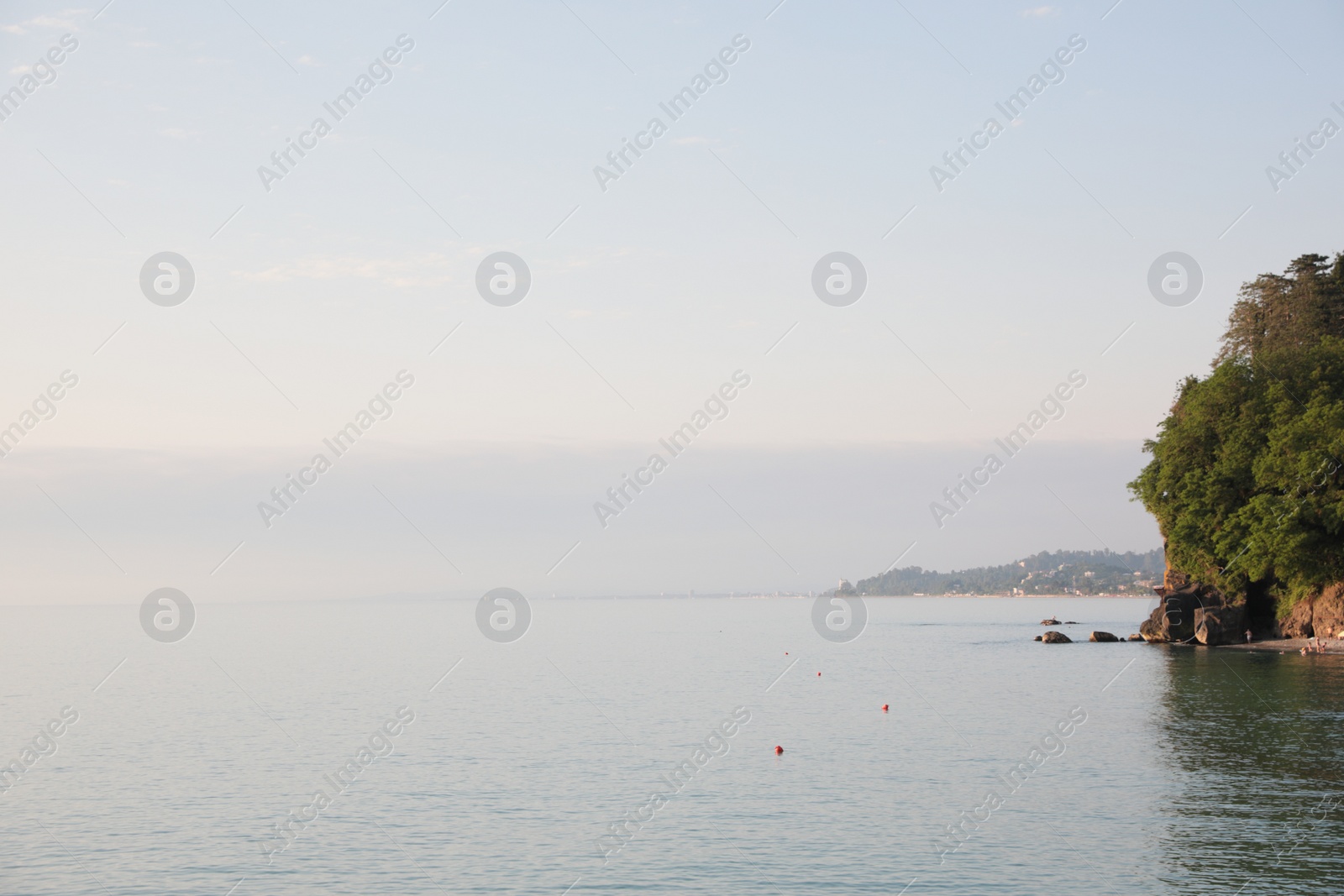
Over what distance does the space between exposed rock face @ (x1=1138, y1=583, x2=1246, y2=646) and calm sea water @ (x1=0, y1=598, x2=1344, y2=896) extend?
13921 millimetres

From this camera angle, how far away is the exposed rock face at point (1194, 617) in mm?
98000

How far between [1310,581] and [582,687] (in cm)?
5900

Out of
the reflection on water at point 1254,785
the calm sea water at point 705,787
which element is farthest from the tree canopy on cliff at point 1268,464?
the reflection on water at point 1254,785

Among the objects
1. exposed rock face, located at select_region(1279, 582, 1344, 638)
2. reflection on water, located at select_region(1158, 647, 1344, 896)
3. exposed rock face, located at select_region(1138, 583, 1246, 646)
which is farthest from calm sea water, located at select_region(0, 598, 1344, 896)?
exposed rock face, located at select_region(1138, 583, 1246, 646)

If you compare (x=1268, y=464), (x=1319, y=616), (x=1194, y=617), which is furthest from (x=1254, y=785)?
(x=1194, y=617)

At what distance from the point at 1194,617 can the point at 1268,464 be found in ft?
77.9

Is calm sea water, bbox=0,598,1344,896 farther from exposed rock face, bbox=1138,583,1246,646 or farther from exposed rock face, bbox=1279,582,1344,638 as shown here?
exposed rock face, bbox=1138,583,1246,646

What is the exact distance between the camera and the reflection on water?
2720 centimetres

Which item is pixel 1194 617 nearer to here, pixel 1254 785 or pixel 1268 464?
pixel 1268 464

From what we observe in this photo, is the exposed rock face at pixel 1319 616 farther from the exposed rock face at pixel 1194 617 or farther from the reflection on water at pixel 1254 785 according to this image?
the reflection on water at pixel 1254 785

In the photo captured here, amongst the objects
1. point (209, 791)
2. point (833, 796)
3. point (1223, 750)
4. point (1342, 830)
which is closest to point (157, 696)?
point (209, 791)

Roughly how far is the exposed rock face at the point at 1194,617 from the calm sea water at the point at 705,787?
13.9 meters

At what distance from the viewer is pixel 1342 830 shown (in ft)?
99.2

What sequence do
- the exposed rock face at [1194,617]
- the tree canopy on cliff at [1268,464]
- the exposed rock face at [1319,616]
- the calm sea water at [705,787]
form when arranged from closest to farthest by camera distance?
the calm sea water at [705,787]
the tree canopy on cliff at [1268,464]
the exposed rock face at [1319,616]
the exposed rock face at [1194,617]
